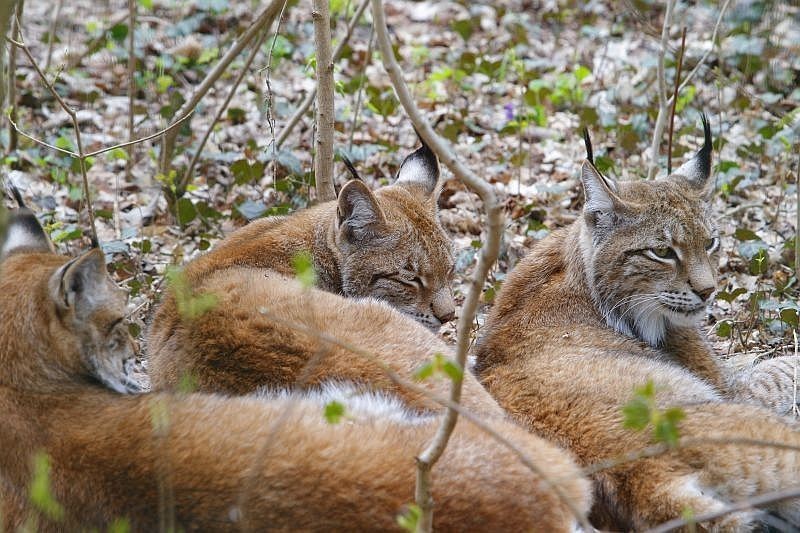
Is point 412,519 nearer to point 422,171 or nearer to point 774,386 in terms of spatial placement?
point 774,386

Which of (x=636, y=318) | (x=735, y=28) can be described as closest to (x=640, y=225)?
(x=636, y=318)

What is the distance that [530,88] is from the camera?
33.3 ft

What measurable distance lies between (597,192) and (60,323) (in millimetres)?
3113

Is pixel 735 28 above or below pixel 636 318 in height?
above

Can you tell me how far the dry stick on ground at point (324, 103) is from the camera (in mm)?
6746

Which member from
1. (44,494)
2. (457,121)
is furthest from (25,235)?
(457,121)

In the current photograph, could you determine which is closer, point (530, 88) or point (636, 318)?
point (636, 318)

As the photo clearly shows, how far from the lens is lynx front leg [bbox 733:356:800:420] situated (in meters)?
5.89

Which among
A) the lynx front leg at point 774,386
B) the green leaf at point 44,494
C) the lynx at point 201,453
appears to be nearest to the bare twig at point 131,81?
the lynx at point 201,453

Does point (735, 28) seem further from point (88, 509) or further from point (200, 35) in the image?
point (88, 509)

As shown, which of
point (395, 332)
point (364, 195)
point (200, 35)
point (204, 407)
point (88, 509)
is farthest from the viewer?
point (200, 35)

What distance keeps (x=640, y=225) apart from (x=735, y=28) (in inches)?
237

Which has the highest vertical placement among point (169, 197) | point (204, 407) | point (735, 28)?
point (735, 28)

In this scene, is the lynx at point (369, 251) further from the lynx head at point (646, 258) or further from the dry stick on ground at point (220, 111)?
the dry stick on ground at point (220, 111)
